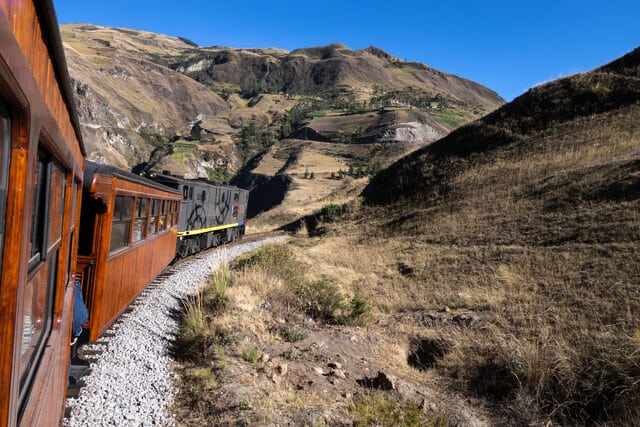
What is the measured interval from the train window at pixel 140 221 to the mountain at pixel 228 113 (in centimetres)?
5329

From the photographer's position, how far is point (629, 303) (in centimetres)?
757

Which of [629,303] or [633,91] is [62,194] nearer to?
[629,303]

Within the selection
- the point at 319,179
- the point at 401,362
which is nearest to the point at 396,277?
the point at 401,362

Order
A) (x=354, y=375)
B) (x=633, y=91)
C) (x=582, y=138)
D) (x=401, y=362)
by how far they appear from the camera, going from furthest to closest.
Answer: (x=633, y=91) < (x=582, y=138) < (x=401, y=362) < (x=354, y=375)

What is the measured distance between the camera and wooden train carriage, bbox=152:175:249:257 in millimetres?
13839

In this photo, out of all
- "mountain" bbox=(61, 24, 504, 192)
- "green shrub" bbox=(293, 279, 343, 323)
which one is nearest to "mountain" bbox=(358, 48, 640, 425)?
"green shrub" bbox=(293, 279, 343, 323)

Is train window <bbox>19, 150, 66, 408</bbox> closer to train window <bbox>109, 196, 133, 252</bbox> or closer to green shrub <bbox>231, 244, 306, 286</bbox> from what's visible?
train window <bbox>109, 196, 133, 252</bbox>

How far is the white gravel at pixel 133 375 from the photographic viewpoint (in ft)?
15.5

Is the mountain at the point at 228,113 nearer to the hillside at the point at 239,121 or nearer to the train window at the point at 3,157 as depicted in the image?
the hillside at the point at 239,121

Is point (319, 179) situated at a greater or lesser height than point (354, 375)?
greater

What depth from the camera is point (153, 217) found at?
28.2 ft

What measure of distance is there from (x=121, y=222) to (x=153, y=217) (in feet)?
8.15

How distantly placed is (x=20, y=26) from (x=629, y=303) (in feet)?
30.5

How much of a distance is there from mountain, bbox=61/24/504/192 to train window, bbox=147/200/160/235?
5226 cm
